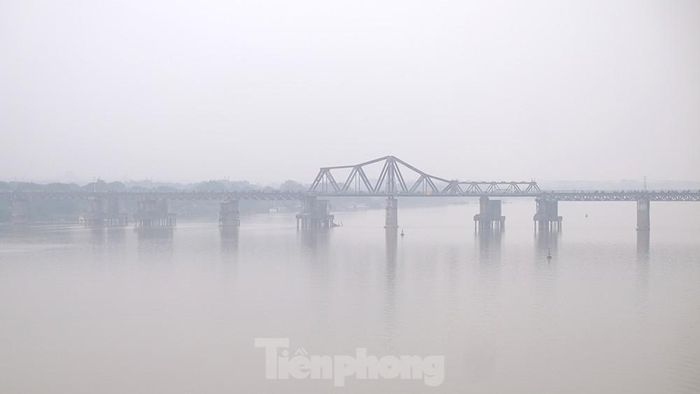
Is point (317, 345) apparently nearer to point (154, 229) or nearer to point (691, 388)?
point (691, 388)

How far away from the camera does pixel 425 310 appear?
21.6 metres

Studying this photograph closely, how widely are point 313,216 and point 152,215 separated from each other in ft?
43.5

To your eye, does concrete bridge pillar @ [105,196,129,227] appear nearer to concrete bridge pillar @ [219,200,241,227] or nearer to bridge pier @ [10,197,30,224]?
bridge pier @ [10,197,30,224]

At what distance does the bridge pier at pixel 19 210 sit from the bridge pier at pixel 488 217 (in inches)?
1489

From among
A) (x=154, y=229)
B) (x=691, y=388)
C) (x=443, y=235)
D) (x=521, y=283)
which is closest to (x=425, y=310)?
(x=521, y=283)

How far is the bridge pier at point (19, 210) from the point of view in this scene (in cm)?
6525

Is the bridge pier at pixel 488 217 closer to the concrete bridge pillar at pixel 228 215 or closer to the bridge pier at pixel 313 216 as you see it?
the bridge pier at pixel 313 216

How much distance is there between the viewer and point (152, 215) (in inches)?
2511

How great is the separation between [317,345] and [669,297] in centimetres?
1286

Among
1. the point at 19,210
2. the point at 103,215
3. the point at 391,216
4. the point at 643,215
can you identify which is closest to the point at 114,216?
the point at 103,215

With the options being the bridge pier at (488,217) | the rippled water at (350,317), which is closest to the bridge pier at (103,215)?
the rippled water at (350,317)

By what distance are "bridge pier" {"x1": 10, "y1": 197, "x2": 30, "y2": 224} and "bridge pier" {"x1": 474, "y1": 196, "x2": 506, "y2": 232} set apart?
37.8 metres

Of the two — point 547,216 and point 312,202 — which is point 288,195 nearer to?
point 312,202

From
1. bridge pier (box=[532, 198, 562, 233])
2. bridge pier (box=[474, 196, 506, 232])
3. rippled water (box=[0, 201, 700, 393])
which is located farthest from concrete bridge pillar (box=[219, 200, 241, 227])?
bridge pier (box=[532, 198, 562, 233])
